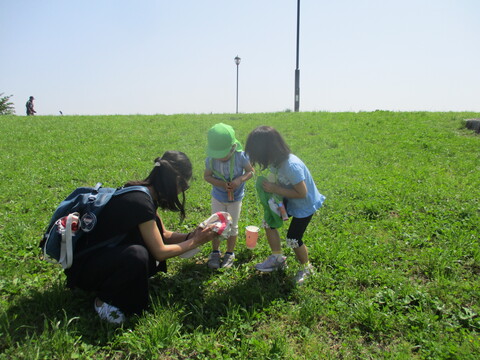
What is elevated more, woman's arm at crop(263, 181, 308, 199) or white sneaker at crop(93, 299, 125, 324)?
woman's arm at crop(263, 181, 308, 199)

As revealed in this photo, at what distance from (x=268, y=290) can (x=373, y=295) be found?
2.80 ft

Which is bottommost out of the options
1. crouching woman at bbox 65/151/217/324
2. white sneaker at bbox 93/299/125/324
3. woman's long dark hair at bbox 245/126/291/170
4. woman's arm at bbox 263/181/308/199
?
white sneaker at bbox 93/299/125/324

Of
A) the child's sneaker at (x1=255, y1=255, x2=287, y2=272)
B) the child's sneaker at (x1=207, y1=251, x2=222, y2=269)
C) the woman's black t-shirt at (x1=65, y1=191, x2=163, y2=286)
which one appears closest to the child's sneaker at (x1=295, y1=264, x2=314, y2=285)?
the child's sneaker at (x1=255, y1=255, x2=287, y2=272)

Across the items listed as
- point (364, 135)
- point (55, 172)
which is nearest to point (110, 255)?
point (55, 172)

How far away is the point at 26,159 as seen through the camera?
23.0 ft

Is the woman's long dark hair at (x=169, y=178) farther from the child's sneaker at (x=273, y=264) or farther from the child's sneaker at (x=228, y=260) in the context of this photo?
the child's sneaker at (x=273, y=264)

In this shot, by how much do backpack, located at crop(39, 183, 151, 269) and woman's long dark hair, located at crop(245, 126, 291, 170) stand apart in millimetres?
924

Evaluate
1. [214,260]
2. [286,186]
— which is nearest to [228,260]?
[214,260]

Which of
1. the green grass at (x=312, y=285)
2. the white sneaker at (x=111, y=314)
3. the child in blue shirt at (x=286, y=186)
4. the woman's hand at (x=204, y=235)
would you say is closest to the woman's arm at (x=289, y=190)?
the child in blue shirt at (x=286, y=186)

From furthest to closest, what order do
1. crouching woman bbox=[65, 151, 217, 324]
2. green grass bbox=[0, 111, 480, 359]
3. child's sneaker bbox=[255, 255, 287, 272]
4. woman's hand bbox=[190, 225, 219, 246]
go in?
child's sneaker bbox=[255, 255, 287, 272] → woman's hand bbox=[190, 225, 219, 246] → crouching woman bbox=[65, 151, 217, 324] → green grass bbox=[0, 111, 480, 359]

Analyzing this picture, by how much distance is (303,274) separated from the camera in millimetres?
2982

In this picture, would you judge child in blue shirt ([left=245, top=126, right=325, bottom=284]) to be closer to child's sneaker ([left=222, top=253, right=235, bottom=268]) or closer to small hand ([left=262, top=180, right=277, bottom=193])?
small hand ([left=262, top=180, right=277, bottom=193])

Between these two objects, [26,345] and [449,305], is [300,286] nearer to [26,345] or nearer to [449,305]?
[449,305]

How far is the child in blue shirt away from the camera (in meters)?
2.75
